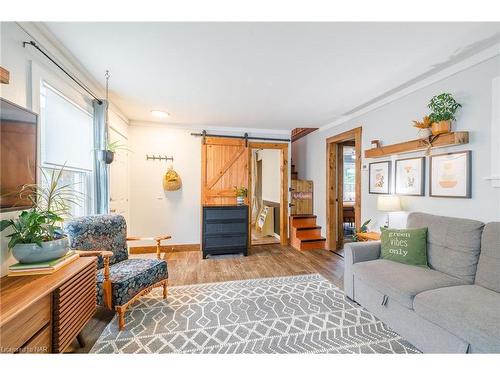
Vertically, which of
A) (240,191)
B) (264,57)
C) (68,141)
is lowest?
(240,191)

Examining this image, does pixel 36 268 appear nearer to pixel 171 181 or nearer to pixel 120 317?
pixel 120 317

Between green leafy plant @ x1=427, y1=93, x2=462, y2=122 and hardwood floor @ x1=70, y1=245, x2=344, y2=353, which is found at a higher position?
green leafy plant @ x1=427, y1=93, x2=462, y2=122

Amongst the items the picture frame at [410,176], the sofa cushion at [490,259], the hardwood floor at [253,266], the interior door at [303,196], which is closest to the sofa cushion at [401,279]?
the sofa cushion at [490,259]

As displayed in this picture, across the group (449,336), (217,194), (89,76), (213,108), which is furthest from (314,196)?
(89,76)

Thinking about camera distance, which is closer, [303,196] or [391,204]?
[391,204]

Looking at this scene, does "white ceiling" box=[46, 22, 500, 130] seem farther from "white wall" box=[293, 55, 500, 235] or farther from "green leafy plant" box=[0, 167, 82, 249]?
"green leafy plant" box=[0, 167, 82, 249]

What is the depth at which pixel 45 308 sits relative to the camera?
→ 125 centimetres

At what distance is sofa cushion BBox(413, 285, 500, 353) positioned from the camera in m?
1.25

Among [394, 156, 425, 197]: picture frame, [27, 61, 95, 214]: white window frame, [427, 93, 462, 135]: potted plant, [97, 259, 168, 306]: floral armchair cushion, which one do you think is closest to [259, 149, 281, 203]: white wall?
[394, 156, 425, 197]: picture frame

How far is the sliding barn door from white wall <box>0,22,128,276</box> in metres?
2.67

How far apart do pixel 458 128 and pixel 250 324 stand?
2844 millimetres

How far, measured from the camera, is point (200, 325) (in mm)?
1973

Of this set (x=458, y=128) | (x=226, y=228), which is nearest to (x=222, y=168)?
(x=226, y=228)
